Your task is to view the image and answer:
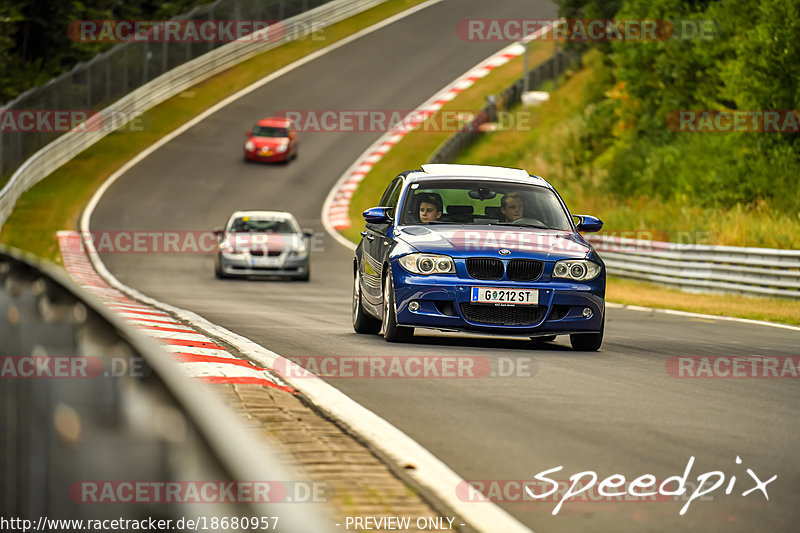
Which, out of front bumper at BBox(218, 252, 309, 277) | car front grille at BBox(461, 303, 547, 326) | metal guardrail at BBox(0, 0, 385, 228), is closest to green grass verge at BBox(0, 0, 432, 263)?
metal guardrail at BBox(0, 0, 385, 228)

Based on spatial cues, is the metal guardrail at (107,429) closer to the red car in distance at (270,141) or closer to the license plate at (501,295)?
the license plate at (501,295)

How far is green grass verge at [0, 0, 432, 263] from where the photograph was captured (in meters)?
36.1

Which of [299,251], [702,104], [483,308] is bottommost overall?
[299,251]

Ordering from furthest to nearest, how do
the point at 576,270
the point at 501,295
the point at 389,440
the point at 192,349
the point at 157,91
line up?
the point at 157,91 < the point at 576,270 < the point at 501,295 < the point at 192,349 < the point at 389,440

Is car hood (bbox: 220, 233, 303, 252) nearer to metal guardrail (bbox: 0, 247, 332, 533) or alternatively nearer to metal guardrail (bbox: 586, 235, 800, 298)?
metal guardrail (bbox: 586, 235, 800, 298)

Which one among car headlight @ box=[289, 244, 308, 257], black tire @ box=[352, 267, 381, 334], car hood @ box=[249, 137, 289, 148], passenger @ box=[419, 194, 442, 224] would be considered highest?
passenger @ box=[419, 194, 442, 224]

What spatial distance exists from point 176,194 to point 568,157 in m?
12.7

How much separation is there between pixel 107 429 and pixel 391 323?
26.8 feet

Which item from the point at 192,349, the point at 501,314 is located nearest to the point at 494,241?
the point at 501,314

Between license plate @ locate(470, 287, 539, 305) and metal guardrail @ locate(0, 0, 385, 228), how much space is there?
2721 centimetres

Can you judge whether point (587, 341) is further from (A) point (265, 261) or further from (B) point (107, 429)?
(A) point (265, 261)

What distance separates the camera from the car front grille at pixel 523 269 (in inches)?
456

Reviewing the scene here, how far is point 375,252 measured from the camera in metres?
12.9

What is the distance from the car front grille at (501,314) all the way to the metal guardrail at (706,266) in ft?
37.5
